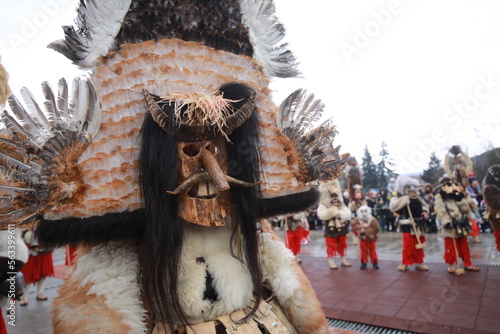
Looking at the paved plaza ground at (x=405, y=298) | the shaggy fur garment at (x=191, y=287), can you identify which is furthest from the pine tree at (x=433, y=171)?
the shaggy fur garment at (x=191, y=287)

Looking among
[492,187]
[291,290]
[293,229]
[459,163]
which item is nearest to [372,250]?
[293,229]

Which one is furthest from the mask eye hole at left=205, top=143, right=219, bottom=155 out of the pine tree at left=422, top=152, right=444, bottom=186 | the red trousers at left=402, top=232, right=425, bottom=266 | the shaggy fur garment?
the pine tree at left=422, top=152, right=444, bottom=186

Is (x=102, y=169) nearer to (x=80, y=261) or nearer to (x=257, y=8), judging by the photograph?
(x=80, y=261)

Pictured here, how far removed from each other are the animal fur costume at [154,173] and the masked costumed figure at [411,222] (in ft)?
16.0

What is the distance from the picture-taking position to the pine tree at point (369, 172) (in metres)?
21.6

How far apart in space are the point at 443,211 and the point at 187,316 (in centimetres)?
555

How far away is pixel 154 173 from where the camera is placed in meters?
1.32

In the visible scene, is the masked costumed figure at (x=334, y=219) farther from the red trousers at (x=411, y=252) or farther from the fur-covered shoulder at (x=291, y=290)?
the fur-covered shoulder at (x=291, y=290)

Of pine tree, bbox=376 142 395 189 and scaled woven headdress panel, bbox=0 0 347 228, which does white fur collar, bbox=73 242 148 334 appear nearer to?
scaled woven headdress panel, bbox=0 0 347 228

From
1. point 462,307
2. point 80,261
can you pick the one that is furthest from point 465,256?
point 80,261

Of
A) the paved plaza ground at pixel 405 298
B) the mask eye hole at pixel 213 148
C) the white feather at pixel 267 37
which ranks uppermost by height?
the white feather at pixel 267 37

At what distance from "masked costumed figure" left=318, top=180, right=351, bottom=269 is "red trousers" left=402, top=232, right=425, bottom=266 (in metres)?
1.09

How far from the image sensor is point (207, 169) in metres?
1.35

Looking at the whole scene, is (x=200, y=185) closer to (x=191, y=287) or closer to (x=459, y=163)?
(x=191, y=287)
